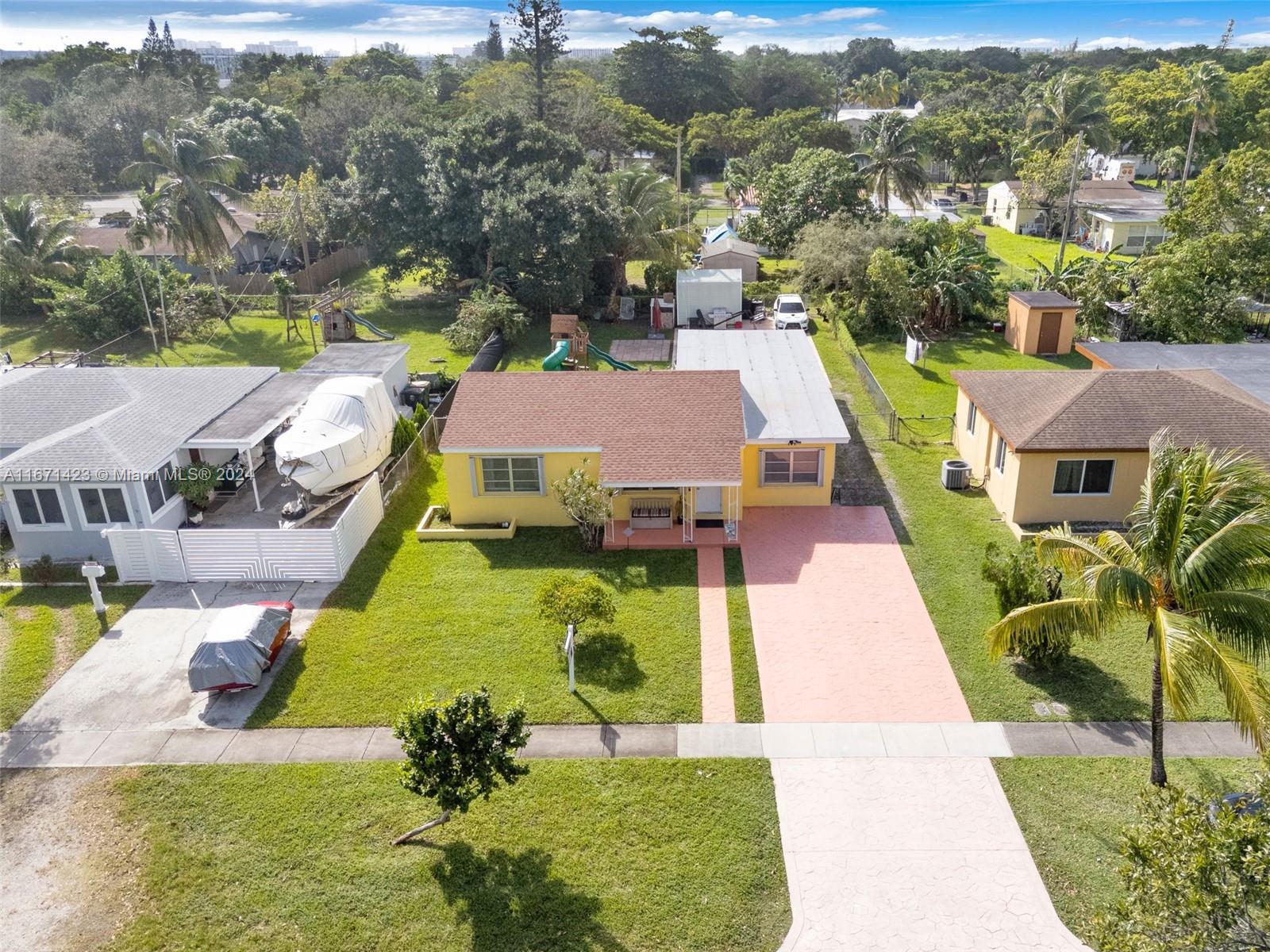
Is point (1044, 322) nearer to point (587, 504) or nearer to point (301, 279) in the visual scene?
point (587, 504)

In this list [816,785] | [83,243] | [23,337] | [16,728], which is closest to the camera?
[816,785]

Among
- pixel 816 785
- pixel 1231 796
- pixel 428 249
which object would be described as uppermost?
pixel 428 249

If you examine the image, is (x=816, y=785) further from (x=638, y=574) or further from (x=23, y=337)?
(x=23, y=337)

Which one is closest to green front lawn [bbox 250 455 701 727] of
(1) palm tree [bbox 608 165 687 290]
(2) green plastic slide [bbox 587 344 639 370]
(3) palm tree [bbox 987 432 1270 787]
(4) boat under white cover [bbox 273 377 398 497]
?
(4) boat under white cover [bbox 273 377 398 497]

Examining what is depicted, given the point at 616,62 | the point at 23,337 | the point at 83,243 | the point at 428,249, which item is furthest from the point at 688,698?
the point at 616,62

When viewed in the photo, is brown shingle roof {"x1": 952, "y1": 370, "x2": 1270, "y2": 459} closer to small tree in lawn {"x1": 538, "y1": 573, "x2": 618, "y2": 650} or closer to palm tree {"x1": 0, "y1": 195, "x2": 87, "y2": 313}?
small tree in lawn {"x1": 538, "y1": 573, "x2": 618, "y2": 650}

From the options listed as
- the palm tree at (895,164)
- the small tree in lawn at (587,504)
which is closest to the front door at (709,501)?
the small tree in lawn at (587,504)
